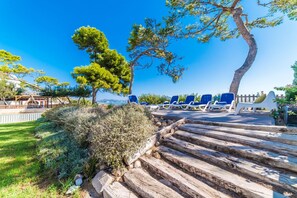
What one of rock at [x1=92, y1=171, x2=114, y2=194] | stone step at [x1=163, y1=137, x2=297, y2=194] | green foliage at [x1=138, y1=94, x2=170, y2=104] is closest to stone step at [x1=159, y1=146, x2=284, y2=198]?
stone step at [x1=163, y1=137, x2=297, y2=194]

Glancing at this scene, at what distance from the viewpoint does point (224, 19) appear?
10.5m

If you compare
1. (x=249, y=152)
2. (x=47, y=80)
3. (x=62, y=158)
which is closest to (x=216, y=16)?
(x=249, y=152)

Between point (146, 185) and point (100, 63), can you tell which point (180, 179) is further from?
point (100, 63)

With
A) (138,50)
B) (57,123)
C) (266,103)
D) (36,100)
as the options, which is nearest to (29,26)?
(36,100)

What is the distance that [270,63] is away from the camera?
9977 millimetres

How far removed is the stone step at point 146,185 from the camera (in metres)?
2.18

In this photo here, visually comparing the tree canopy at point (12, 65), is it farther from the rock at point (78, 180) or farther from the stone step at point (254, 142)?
Result: the stone step at point (254, 142)

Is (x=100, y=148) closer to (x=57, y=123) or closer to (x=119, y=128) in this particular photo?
(x=119, y=128)

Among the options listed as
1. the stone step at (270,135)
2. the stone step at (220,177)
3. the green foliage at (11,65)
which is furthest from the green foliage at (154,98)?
the green foliage at (11,65)

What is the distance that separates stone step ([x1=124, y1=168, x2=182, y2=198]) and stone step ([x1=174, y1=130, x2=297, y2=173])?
1216mm

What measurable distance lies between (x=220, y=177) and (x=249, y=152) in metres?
0.74

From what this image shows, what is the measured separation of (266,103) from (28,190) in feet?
22.3

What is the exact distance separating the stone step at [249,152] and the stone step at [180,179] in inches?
33.3

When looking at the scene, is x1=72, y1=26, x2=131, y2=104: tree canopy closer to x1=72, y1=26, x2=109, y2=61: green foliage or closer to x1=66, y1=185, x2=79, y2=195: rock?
x1=72, y1=26, x2=109, y2=61: green foliage
